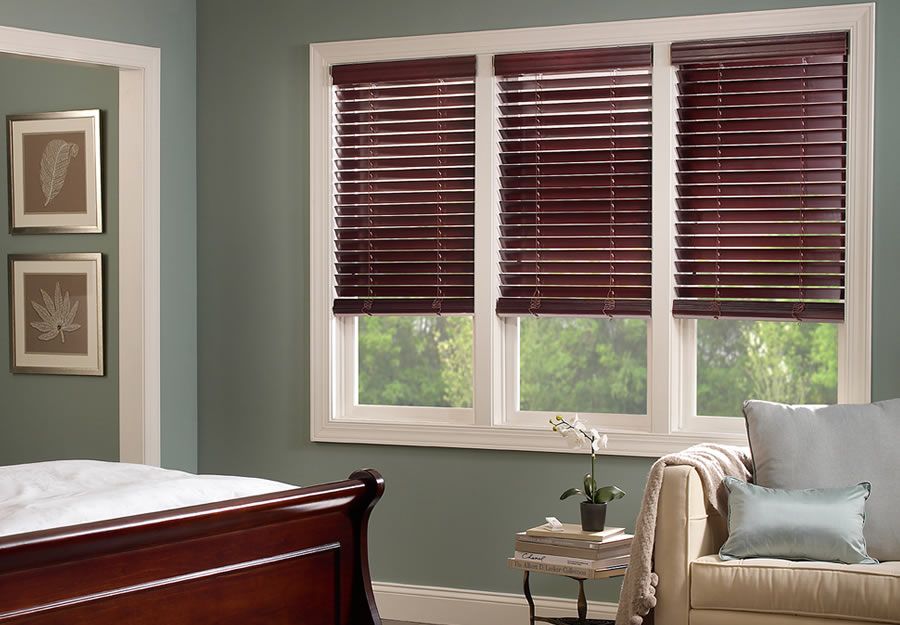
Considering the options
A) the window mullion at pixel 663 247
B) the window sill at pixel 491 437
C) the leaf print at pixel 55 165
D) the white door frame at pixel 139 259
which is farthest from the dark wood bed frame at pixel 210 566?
the leaf print at pixel 55 165

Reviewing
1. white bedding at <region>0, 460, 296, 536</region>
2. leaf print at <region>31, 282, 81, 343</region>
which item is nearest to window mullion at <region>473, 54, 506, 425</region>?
white bedding at <region>0, 460, 296, 536</region>

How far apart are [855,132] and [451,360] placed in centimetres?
175

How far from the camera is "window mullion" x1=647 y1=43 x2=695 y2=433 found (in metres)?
4.18

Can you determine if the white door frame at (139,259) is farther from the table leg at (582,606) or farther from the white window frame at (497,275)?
the table leg at (582,606)

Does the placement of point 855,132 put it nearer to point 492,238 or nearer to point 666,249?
point 666,249

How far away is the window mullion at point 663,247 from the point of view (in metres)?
4.18

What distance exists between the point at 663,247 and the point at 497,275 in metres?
0.65

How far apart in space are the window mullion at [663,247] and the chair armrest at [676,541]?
0.88m

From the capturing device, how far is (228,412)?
4824 millimetres

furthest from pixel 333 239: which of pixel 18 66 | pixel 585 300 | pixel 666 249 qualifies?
pixel 18 66

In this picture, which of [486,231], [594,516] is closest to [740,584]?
[594,516]

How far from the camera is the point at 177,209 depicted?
476 cm

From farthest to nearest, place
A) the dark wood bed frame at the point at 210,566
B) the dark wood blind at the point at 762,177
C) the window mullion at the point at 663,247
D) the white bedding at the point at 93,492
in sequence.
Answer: the window mullion at the point at 663,247 < the dark wood blind at the point at 762,177 < the white bedding at the point at 93,492 < the dark wood bed frame at the point at 210,566

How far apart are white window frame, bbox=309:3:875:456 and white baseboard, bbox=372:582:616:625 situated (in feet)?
1.92
